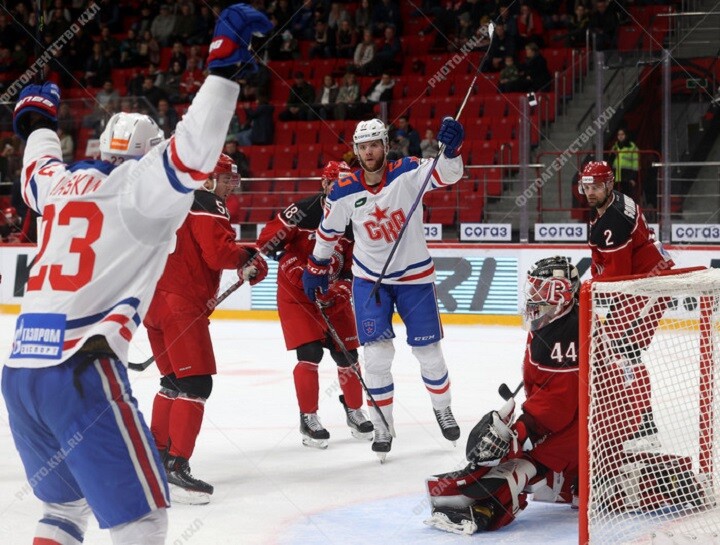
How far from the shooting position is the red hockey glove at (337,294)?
5137mm

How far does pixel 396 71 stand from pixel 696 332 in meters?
9.40

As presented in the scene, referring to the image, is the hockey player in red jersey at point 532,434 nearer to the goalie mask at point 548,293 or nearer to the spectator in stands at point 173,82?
the goalie mask at point 548,293

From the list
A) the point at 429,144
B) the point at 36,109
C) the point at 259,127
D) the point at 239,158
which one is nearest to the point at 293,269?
the point at 36,109

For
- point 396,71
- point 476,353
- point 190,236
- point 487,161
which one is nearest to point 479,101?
point 487,161

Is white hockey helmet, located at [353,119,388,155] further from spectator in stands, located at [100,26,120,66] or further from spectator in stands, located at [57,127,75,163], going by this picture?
spectator in stands, located at [100,26,120,66]

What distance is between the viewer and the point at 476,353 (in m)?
7.68

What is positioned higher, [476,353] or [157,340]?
[157,340]

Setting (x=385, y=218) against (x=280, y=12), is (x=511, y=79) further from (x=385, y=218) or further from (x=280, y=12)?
(x=385, y=218)

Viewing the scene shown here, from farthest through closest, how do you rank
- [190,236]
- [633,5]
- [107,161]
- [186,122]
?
[633,5] < [190,236] < [107,161] < [186,122]

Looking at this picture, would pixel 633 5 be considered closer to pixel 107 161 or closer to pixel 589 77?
pixel 589 77

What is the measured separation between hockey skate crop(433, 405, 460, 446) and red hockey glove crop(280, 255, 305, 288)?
0.93 m

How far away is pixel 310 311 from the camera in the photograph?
203 inches

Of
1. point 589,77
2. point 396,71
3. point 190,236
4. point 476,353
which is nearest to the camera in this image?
point 190,236

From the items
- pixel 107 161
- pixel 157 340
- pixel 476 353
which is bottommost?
pixel 476 353
